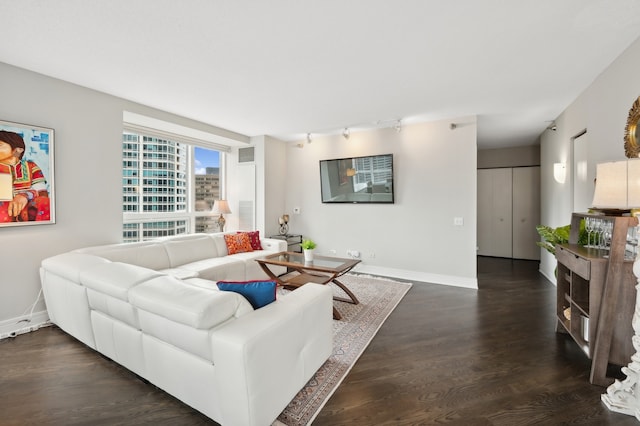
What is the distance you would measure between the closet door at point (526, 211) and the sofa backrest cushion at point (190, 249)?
6.42m

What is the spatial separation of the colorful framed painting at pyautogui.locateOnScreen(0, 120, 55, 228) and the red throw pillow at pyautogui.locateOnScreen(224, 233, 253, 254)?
2065mm

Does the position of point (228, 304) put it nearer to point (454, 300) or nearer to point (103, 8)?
point (103, 8)

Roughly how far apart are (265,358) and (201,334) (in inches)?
14.1

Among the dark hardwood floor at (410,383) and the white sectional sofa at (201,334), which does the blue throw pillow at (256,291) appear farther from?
the dark hardwood floor at (410,383)

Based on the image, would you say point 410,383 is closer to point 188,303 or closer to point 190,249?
point 188,303

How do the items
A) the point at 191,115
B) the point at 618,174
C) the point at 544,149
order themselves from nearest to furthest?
1. the point at 618,174
2. the point at 191,115
3. the point at 544,149

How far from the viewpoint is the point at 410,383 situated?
1.96m

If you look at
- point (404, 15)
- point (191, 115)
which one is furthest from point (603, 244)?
point (191, 115)

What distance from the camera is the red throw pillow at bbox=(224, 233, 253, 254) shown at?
4363mm

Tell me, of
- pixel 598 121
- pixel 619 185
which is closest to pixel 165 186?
pixel 619 185

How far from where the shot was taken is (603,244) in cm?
226

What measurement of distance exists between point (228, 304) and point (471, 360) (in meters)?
2.03

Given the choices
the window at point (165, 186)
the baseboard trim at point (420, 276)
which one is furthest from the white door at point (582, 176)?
the window at point (165, 186)

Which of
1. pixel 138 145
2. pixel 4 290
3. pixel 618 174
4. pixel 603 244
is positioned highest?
pixel 138 145
